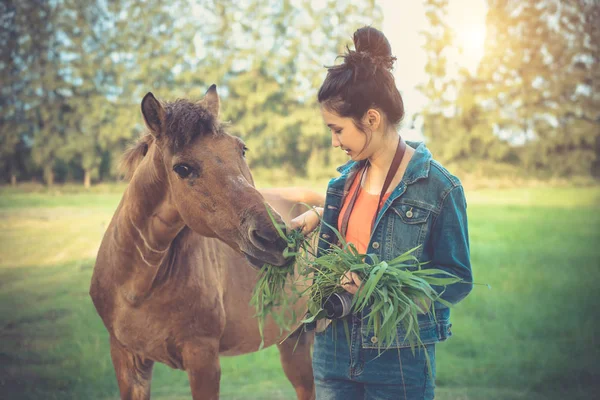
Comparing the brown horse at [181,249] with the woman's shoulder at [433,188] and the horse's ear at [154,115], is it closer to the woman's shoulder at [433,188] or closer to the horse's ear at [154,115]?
the horse's ear at [154,115]

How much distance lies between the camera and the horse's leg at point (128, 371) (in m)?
2.32

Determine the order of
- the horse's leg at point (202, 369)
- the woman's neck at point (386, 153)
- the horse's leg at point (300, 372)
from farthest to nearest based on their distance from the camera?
the horse's leg at point (300, 372)
the horse's leg at point (202, 369)
the woman's neck at point (386, 153)

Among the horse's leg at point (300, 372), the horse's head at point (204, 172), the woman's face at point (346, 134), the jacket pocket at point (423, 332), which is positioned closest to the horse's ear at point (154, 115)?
the horse's head at point (204, 172)

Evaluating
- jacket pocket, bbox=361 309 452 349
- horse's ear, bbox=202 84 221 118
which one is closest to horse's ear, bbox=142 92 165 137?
horse's ear, bbox=202 84 221 118

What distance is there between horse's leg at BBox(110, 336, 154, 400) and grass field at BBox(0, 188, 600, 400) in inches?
68.3

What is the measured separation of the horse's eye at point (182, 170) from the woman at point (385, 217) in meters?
0.59

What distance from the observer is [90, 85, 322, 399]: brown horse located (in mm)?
1860

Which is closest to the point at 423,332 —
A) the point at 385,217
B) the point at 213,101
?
the point at 385,217

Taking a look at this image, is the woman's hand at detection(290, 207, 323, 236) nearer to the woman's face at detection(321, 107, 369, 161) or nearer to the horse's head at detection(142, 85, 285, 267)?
→ the horse's head at detection(142, 85, 285, 267)

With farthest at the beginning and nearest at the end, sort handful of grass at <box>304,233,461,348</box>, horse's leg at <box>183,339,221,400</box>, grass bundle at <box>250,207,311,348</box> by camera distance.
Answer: horse's leg at <box>183,339,221,400</box>
grass bundle at <box>250,207,311,348</box>
handful of grass at <box>304,233,461,348</box>

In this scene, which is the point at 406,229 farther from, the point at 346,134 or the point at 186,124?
the point at 186,124

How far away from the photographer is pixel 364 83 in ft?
4.94

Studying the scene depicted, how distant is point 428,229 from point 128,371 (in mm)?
1529

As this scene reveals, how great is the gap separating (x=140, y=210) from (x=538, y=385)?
3.82 m
